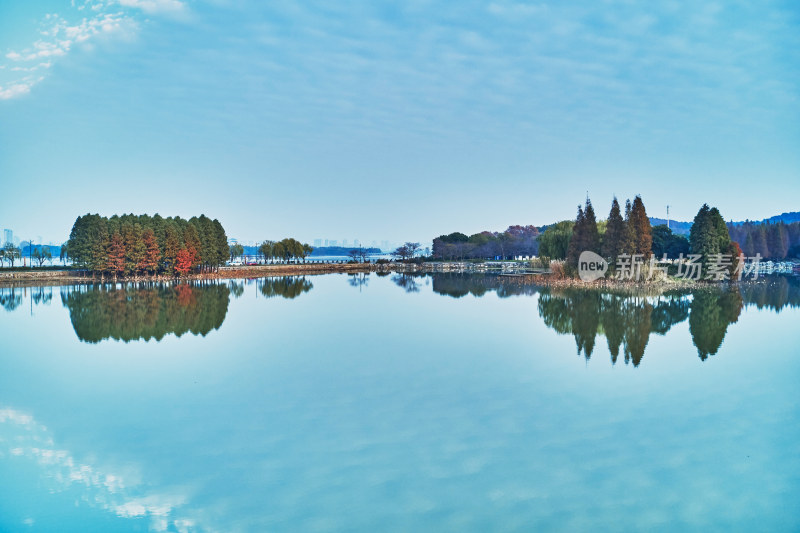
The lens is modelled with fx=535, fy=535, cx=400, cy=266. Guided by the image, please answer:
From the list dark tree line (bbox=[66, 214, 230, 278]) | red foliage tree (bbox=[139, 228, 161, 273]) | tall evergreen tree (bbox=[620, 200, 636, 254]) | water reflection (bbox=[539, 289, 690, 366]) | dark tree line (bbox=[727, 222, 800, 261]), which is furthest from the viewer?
dark tree line (bbox=[727, 222, 800, 261])

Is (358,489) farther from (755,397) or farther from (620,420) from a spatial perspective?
(755,397)

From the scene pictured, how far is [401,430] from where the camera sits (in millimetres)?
7836

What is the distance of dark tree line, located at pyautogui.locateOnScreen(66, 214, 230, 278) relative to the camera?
1670 inches

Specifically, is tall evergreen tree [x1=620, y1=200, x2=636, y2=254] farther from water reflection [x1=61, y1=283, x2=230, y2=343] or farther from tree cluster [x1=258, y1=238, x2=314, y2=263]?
tree cluster [x1=258, y1=238, x2=314, y2=263]

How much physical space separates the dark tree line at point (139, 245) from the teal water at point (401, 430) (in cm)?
2800

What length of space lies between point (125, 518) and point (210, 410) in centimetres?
339

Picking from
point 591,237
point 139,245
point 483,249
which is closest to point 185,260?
point 139,245

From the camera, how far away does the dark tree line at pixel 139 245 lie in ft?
139

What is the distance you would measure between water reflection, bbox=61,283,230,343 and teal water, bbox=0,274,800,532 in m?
0.72

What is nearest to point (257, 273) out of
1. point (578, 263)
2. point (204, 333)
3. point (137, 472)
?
point (578, 263)

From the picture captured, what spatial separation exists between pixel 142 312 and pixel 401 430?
17946 mm

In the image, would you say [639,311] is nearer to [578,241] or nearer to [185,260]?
[578,241]

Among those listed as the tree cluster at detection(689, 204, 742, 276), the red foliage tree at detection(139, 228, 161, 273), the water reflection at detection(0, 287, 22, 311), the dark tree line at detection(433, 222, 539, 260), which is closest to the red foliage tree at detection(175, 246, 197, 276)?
the red foliage tree at detection(139, 228, 161, 273)

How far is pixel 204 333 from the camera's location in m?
17.2
